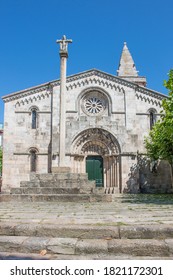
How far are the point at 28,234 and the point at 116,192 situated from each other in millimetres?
16600

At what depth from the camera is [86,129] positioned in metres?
21.6

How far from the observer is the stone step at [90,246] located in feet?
12.0

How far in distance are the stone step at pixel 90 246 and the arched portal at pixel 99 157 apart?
16877 mm

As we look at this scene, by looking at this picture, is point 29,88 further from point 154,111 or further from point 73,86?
point 154,111

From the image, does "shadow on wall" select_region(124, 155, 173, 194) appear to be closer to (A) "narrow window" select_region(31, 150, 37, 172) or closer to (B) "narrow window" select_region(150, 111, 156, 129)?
(B) "narrow window" select_region(150, 111, 156, 129)

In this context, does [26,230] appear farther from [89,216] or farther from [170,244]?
[170,244]

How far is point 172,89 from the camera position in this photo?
1287cm

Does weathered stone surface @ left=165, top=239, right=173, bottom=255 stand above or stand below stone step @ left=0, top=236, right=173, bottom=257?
above

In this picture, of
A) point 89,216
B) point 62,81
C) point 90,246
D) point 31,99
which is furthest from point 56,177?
point 31,99

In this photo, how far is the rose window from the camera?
24.2 metres

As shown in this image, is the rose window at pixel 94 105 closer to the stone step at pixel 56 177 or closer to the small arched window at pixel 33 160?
the small arched window at pixel 33 160

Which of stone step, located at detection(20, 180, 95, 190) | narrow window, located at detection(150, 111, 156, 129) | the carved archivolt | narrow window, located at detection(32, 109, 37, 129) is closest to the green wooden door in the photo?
the carved archivolt

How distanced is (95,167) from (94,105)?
5940 mm
